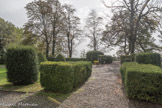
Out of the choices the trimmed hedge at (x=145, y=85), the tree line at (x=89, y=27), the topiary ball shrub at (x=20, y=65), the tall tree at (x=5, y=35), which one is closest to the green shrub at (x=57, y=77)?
the topiary ball shrub at (x=20, y=65)

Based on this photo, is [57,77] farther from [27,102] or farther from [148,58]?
[148,58]

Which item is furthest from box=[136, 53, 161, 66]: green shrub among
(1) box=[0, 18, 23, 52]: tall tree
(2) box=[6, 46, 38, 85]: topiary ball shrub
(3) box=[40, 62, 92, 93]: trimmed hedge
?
(1) box=[0, 18, 23, 52]: tall tree

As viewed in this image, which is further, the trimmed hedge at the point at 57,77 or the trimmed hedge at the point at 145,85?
the trimmed hedge at the point at 57,77

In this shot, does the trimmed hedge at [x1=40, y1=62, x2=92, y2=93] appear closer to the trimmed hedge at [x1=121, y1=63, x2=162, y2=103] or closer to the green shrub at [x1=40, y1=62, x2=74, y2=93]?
the green shrub at [x1=40, y1=62, x2=74, y2=93]

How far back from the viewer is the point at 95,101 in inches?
132

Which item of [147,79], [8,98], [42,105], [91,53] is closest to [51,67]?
[42,105]

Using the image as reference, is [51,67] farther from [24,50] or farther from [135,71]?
[135,71]

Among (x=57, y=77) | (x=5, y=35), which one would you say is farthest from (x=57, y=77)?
(x=5, y=35)

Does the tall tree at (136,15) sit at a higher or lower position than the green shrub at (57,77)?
higher

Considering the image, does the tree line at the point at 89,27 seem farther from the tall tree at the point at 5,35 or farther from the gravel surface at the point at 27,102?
the gravel surface at the point at 27,102

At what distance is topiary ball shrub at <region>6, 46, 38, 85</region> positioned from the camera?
4.77 meters

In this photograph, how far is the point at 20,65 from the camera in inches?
189

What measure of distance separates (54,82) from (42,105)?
998mm

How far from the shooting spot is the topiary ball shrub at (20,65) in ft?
15.7
